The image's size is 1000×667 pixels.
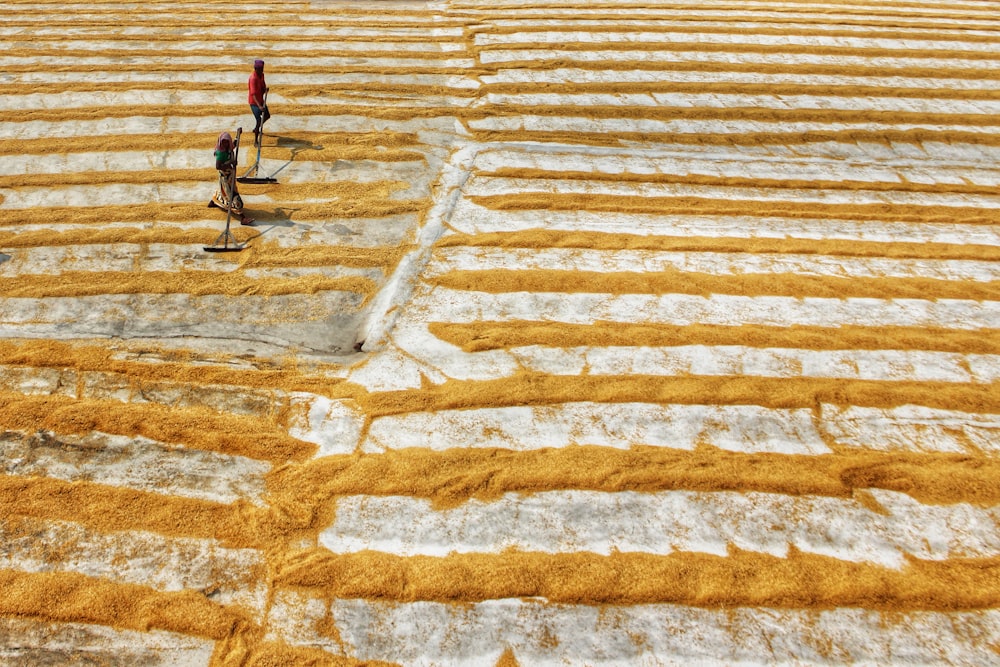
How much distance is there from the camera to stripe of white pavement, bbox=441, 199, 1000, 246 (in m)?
5.66

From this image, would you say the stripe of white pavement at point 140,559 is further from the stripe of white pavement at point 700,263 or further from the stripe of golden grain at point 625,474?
the stripe of white pavement at point 700,263

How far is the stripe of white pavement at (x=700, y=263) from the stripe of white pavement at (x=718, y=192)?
3.50 ft

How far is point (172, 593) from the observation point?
3.04 metres

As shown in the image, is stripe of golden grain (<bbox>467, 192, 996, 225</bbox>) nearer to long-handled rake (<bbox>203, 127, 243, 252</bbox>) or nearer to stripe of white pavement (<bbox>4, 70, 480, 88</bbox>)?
long-handled rake (<bbox>203, 127, 243, 252</bbox>)

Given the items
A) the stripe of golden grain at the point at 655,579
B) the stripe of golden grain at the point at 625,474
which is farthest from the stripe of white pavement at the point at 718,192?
the stripe of golden grain at the point at 655,579

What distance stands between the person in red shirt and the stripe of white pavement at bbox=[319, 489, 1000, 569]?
4.92 metres

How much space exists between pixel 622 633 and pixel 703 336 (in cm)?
240

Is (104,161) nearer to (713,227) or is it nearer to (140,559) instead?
(140,559)

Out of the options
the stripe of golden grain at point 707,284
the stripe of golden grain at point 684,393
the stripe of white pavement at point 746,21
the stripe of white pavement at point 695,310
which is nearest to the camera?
the stripe of golden grain at point 684,393

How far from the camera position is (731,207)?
605cm

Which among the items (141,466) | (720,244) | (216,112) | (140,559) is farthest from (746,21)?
(140,559)

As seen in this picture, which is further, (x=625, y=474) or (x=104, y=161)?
(x=104, y=161)

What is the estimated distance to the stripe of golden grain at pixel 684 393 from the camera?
4.07 metres

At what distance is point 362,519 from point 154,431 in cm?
156
